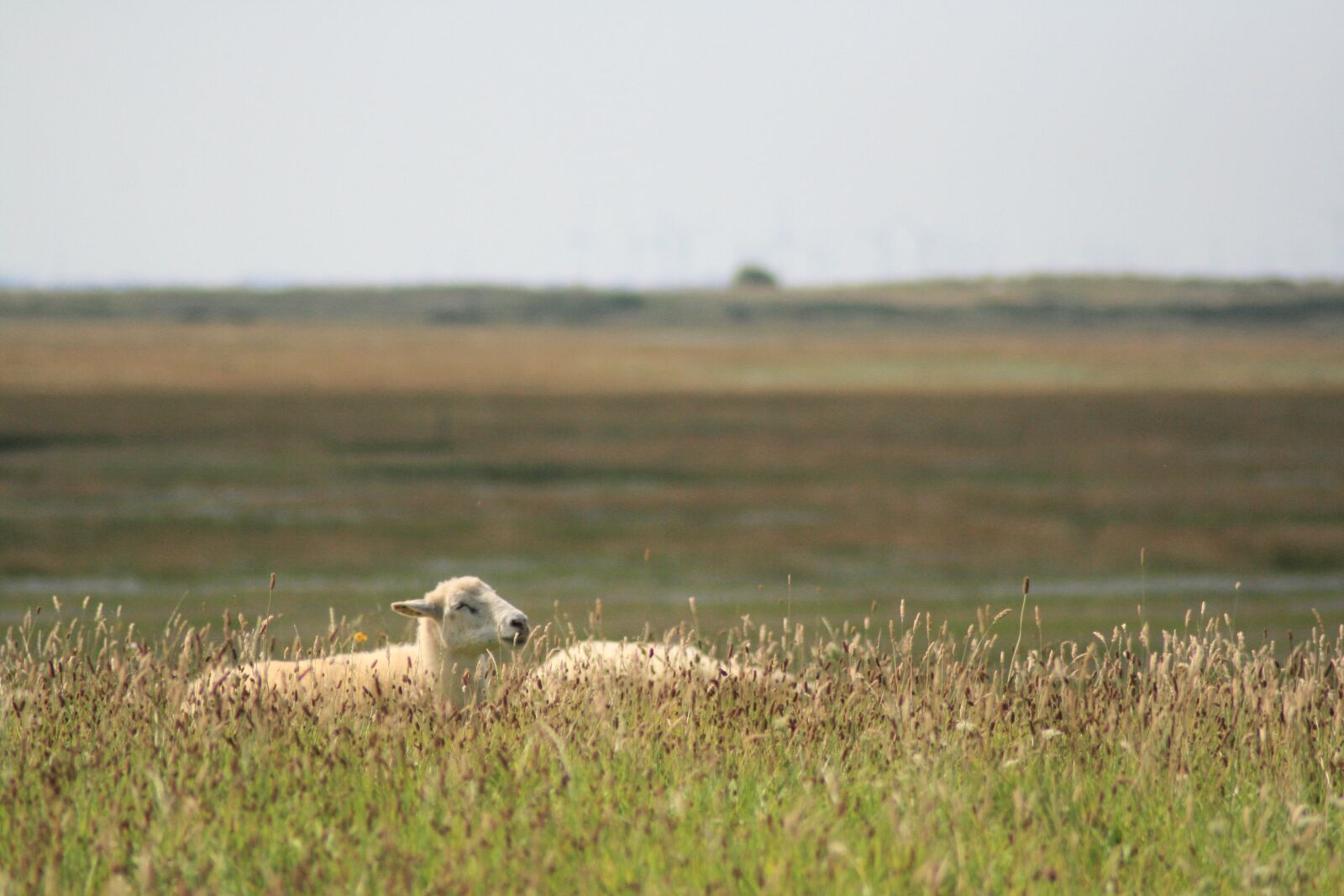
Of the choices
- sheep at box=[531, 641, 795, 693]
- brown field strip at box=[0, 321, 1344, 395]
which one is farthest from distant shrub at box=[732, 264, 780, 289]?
sheep at box=[531, 641, 795, 693]

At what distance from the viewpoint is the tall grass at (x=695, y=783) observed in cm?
449

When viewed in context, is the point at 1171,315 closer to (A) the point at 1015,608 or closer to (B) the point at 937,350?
(B) the point at 937,350

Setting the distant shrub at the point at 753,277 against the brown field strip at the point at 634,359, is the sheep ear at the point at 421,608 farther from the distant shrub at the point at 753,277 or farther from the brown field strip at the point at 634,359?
the distant shrub at the point at 753,277

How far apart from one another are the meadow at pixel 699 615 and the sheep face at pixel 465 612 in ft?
1.50

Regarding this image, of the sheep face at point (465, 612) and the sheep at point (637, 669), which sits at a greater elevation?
the sheep face at point (465, 612)

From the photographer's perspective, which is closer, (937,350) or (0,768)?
(0,768)

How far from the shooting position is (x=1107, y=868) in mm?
4473

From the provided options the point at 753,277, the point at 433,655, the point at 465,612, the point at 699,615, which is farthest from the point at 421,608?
the point at 753,277

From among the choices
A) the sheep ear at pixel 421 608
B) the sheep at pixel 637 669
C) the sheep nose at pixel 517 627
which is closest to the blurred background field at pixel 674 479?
the sheep at pixel 637 669

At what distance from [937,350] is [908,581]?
6997 cm

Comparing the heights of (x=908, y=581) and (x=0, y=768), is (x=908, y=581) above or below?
below

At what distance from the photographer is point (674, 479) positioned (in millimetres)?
33781

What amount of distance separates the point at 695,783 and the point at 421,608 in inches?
77.6

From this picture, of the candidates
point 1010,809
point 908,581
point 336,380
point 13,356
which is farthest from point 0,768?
point 13,356
